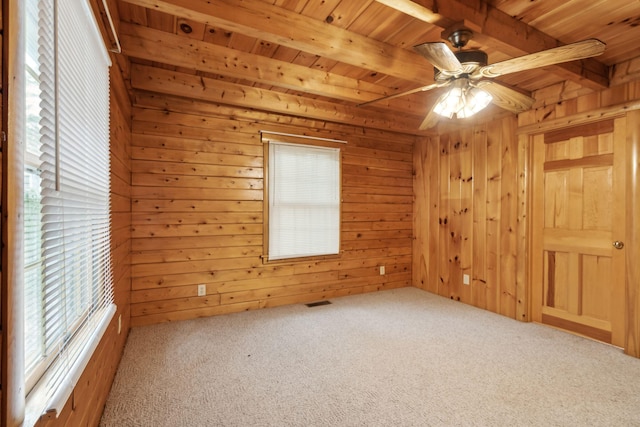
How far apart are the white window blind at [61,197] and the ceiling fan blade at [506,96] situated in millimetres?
2108

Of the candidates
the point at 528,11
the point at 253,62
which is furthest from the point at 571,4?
the point at 253,62

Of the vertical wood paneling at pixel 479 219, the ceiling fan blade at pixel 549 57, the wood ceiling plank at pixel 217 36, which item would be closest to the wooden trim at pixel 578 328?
the vertical wood paneling at pixel 479 219

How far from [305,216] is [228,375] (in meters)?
2.05

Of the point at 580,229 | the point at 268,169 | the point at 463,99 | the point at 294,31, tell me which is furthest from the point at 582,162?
the point at 268,169

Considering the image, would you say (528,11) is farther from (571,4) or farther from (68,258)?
(68,258)

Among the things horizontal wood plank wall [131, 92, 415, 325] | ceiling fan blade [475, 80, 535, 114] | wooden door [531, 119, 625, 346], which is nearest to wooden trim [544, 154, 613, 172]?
wooden door [531, 119, 625, 346]

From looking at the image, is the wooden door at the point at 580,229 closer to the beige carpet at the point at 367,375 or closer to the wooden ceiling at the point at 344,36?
the beige carpet at the point at 367,375

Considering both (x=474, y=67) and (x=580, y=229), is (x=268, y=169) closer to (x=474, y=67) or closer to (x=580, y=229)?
(x=474, y=67)

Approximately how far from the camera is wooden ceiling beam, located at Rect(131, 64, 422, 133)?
2701 millimetres

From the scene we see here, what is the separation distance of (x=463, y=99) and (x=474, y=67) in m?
0.24

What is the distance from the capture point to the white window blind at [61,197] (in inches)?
37.7

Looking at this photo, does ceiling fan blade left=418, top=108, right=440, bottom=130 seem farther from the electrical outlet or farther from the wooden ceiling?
the electrical outlet

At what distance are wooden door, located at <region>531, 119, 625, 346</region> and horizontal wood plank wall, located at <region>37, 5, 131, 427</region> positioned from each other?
3.78 meters

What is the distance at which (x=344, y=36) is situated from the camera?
2.14m
